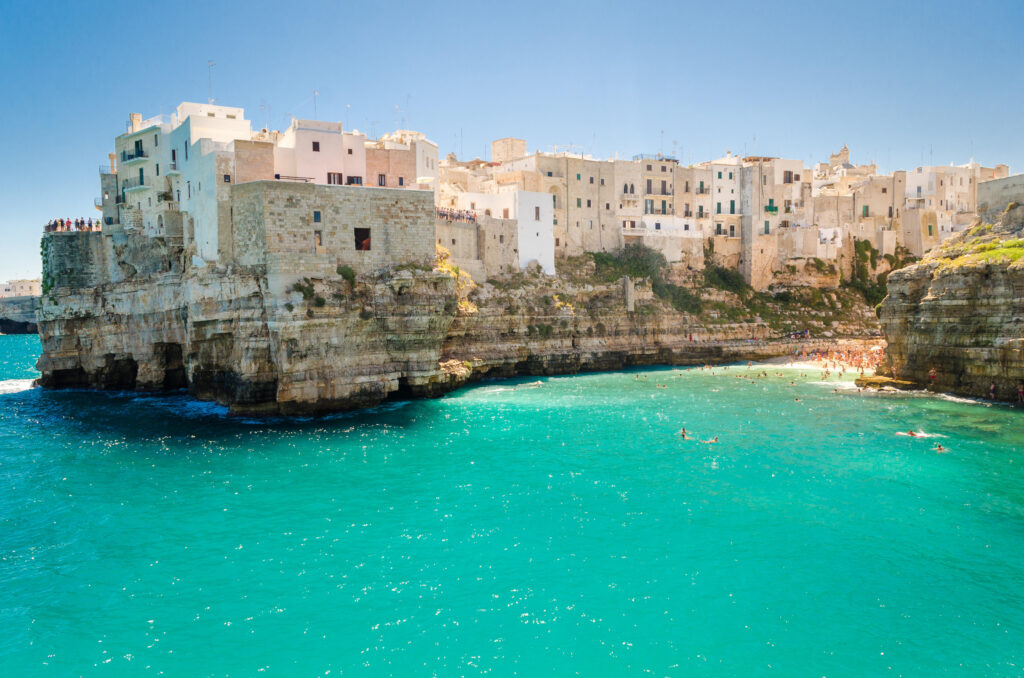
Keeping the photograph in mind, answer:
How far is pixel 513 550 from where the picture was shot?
17.1m

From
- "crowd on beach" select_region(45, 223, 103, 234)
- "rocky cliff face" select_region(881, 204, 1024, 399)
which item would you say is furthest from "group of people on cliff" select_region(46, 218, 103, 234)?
"rocky cliff face" select_region(881, 204, 1024, 399)

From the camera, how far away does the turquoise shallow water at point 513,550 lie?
509 inches

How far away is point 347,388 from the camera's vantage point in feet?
110

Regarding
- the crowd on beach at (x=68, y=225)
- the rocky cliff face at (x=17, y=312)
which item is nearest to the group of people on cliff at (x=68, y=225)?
the crowd on beach at (x=68, y=225)

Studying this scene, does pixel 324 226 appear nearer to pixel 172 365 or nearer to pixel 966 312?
pixel 172 365

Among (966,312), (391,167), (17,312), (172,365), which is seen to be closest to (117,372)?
(172,365)

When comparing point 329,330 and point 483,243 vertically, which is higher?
point 483,243

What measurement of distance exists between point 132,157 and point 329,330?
1944 cm

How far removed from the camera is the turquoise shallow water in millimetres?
12922

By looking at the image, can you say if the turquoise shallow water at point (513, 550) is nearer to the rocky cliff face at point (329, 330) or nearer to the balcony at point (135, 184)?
the rocky cliff face at point (329, 330)

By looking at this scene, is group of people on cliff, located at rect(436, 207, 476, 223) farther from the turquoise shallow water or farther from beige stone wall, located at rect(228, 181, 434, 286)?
the turquoise shallow water

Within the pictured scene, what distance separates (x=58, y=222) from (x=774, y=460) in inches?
1775

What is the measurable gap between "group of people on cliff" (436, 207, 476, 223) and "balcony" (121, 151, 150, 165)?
17394 mm

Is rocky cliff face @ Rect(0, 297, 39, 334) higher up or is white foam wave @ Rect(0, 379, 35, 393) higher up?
rocky cliff face @ Rect(0, 297, 39, 334)
